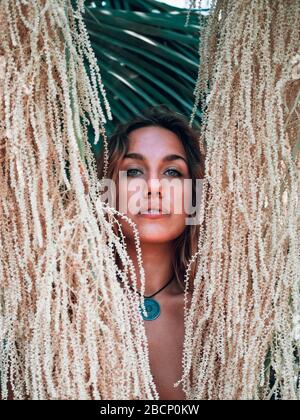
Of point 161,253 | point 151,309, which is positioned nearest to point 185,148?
point 161,253

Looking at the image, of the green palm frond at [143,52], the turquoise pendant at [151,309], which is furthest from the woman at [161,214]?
the green palm frond at [143,52]

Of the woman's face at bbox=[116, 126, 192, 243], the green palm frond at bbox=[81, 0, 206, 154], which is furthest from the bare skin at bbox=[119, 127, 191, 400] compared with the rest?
the green palm frond at bbox=[81, 0, 206, 154]

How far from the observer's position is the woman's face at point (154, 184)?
7.76ft

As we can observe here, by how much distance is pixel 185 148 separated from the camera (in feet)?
8.63

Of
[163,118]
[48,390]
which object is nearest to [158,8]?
[163,118]

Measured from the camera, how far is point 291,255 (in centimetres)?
178

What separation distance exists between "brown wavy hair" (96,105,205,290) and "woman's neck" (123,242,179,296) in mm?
44

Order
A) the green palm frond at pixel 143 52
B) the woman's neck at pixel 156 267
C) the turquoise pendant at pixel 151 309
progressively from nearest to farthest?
1. the turquoise pendant at pixel 151 309
2. the woman's neck at pixel 156 267
3. the green palm frond at pixel 143 52

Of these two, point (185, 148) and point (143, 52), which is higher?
point (143, 52)

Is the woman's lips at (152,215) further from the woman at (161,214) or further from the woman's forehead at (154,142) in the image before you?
the woman's forehead at (154,142)

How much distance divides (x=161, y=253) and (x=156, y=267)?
0.20 ft

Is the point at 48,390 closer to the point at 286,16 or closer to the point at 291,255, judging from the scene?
the point at 291,255

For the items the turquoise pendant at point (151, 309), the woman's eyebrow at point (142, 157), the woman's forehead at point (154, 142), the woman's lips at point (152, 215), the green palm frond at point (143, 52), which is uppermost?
the green palm frond at point (143, 52)

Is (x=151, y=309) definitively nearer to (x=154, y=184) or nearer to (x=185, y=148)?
(x=154, y=184)
